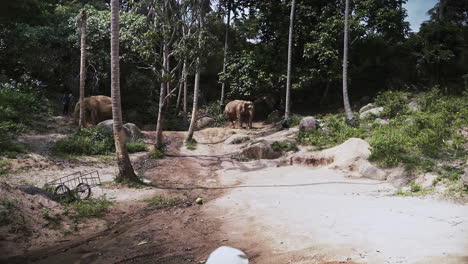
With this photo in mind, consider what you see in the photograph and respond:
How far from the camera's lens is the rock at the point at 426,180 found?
9.50 metres

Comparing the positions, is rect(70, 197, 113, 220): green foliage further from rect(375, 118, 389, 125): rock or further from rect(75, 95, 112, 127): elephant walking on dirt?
rect(375, 118, 389, 125): rock

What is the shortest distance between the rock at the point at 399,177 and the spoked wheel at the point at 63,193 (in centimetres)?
909

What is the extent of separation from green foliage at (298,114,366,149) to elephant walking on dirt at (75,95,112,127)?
415 inches

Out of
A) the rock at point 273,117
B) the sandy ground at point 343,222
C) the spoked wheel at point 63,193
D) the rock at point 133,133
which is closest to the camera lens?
the sandy ground at point 343,222

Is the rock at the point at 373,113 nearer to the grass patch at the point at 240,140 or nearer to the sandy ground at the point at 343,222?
the grass patch at the point at 240,140

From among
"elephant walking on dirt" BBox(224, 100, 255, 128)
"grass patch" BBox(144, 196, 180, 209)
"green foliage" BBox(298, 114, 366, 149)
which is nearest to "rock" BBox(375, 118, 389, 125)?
"green foliage" BBox(298, 114, 366, 149)

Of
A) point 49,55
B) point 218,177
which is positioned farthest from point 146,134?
point 49,55

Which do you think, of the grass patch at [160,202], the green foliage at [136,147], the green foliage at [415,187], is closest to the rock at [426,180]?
the green foliage at [415,187]

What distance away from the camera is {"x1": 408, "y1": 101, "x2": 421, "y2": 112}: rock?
17.2 metres

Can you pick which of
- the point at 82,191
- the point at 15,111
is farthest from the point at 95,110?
the point at 82,191

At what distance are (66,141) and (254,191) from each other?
861cm

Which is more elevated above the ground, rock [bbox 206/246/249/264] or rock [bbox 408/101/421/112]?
rock [bbox 408/101/421/112]

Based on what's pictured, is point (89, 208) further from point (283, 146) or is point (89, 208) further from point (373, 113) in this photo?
point (373, 113)

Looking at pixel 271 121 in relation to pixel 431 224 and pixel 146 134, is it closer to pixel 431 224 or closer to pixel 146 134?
pixel 146 134
